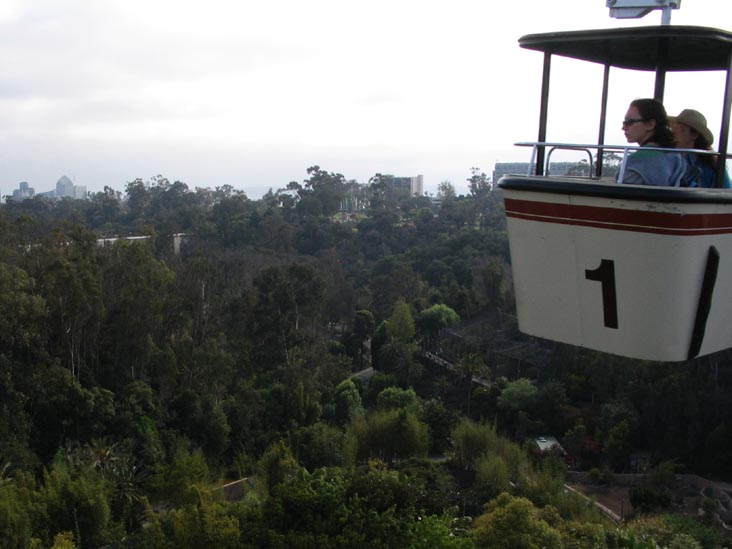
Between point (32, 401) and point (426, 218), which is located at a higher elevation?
point (426, 218)

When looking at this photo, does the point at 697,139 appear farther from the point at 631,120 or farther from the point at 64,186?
the point at 64,186

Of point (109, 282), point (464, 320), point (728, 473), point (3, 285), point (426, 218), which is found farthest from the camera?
point (426, 218)

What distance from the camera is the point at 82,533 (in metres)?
17.4

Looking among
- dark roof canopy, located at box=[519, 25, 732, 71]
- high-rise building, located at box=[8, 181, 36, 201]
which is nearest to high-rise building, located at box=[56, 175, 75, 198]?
high-rise building, located at box=[8, 181, 36, 201]

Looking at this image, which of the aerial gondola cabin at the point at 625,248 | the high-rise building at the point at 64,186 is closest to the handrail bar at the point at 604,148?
the aerial gondola cabin at the point at 625,248

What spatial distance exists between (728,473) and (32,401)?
2167 centimetres

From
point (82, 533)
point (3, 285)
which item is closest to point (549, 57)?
point (82, 533)

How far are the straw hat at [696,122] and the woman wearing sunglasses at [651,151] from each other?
247 millimetres

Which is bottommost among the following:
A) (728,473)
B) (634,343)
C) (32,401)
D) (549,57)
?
(728,473)

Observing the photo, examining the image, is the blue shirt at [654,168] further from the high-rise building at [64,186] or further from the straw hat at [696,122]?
the high-rise building at [64,186]

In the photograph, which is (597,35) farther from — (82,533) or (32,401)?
(32,401)

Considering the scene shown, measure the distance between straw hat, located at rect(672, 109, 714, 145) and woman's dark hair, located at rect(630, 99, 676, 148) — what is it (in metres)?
0.24

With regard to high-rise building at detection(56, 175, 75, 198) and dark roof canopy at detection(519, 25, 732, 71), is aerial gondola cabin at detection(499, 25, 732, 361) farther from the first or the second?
high-rise building at detection(56, 175, 75, 198)

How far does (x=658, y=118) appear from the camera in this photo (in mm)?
4492
